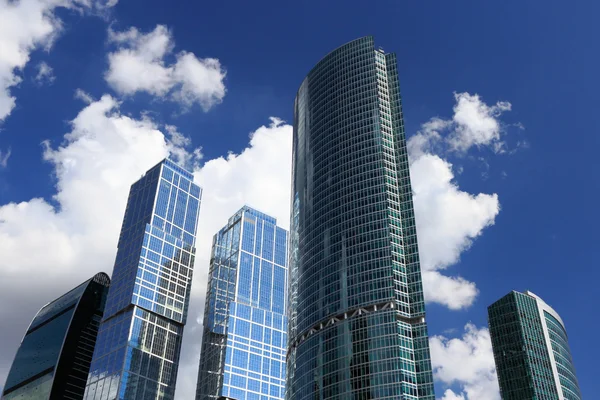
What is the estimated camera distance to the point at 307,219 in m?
190

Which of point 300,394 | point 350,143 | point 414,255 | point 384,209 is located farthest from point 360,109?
point 300,394

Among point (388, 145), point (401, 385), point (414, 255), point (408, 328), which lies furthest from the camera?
point (388, 145)

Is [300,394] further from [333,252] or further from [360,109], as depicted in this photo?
[360,109]

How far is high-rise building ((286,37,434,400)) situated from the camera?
151 meters

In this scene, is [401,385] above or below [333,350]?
below

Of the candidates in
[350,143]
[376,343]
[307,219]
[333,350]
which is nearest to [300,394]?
[333,350]

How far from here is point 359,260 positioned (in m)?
167

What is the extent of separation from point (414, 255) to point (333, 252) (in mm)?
21520

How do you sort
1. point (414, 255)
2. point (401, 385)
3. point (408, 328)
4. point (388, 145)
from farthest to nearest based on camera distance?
point (388, 145)
point (414, 255)
point (408, 328)
point (401, 385)

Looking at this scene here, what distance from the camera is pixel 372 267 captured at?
164m

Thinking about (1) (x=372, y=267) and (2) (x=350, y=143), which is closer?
(1) (x=372, y=267)

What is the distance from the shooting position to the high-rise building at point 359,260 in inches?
5945

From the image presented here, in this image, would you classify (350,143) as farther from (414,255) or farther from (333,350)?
(333,350)

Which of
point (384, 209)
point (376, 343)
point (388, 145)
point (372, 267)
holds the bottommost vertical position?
point (376, 343)
